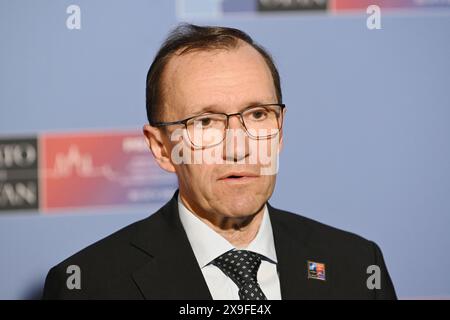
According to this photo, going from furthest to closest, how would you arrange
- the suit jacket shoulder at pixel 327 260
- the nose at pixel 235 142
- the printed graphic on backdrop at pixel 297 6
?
the printed graphic on backdrop at pixel 297 6, the suit jacket shoulder at pixel 327 260, the nose at pixel 235 142

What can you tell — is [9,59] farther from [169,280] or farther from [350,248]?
[350,248]

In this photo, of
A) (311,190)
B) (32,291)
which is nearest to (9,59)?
(32,291)

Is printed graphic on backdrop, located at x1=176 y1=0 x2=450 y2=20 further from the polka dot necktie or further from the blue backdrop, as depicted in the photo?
the polka dot necktie

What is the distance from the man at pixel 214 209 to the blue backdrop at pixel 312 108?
1.45 ft

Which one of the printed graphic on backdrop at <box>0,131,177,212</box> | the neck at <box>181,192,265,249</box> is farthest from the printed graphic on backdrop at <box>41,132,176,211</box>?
the neck at <box>181,192,265,249</box>

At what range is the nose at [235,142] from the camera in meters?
1.42

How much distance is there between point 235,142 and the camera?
142cm

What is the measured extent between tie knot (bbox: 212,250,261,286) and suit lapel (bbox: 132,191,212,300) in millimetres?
64

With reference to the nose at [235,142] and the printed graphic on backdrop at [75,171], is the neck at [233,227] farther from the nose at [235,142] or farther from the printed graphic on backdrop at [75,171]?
the printed graphic on backdrop at [75,171]

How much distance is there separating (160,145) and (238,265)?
379mm

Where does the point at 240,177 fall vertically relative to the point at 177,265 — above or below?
above

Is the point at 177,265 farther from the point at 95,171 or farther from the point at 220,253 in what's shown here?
the point at 95,171

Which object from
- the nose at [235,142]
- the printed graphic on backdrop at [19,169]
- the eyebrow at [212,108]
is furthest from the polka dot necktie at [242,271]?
the printed graphic on backdrop at [19,169]

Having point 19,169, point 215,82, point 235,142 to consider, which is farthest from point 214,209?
point 19,169
